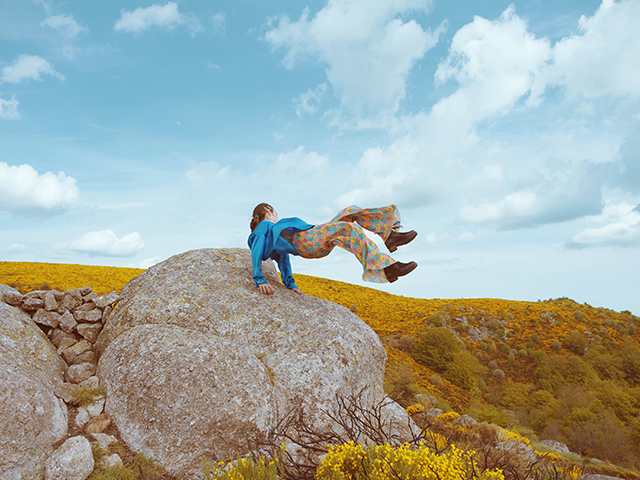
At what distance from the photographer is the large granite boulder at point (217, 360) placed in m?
Result: 5.01

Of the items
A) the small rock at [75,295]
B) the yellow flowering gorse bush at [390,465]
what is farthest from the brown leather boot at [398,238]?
the small rock at [75,295]

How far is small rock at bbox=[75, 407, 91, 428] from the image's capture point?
5189 millimetres

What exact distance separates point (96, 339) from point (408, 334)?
61.6 feet

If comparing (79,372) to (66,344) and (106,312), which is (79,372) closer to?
(66,344)

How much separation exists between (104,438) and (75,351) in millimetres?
2252

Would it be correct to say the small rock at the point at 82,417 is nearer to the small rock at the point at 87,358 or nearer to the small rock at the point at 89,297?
the small rock at the point at 87,358

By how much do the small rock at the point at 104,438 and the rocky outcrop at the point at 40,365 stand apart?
380mm

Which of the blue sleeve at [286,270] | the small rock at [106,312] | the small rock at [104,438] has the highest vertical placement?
the blue sleeve at [286,270]

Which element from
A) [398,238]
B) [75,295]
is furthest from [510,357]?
[75,295]

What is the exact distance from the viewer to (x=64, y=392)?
5449mm

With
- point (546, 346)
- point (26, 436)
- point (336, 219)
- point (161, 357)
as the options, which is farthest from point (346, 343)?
point (546, 346)

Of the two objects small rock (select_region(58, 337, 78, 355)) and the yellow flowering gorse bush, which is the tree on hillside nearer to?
small rock (select_region(58, 337, 78, 355))

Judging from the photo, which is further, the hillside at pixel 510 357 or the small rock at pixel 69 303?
the hillside at pixel 510 357

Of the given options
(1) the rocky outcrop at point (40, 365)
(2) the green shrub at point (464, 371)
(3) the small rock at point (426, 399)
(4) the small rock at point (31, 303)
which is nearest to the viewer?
(1) the rocky outcrop at point (40, 365)
